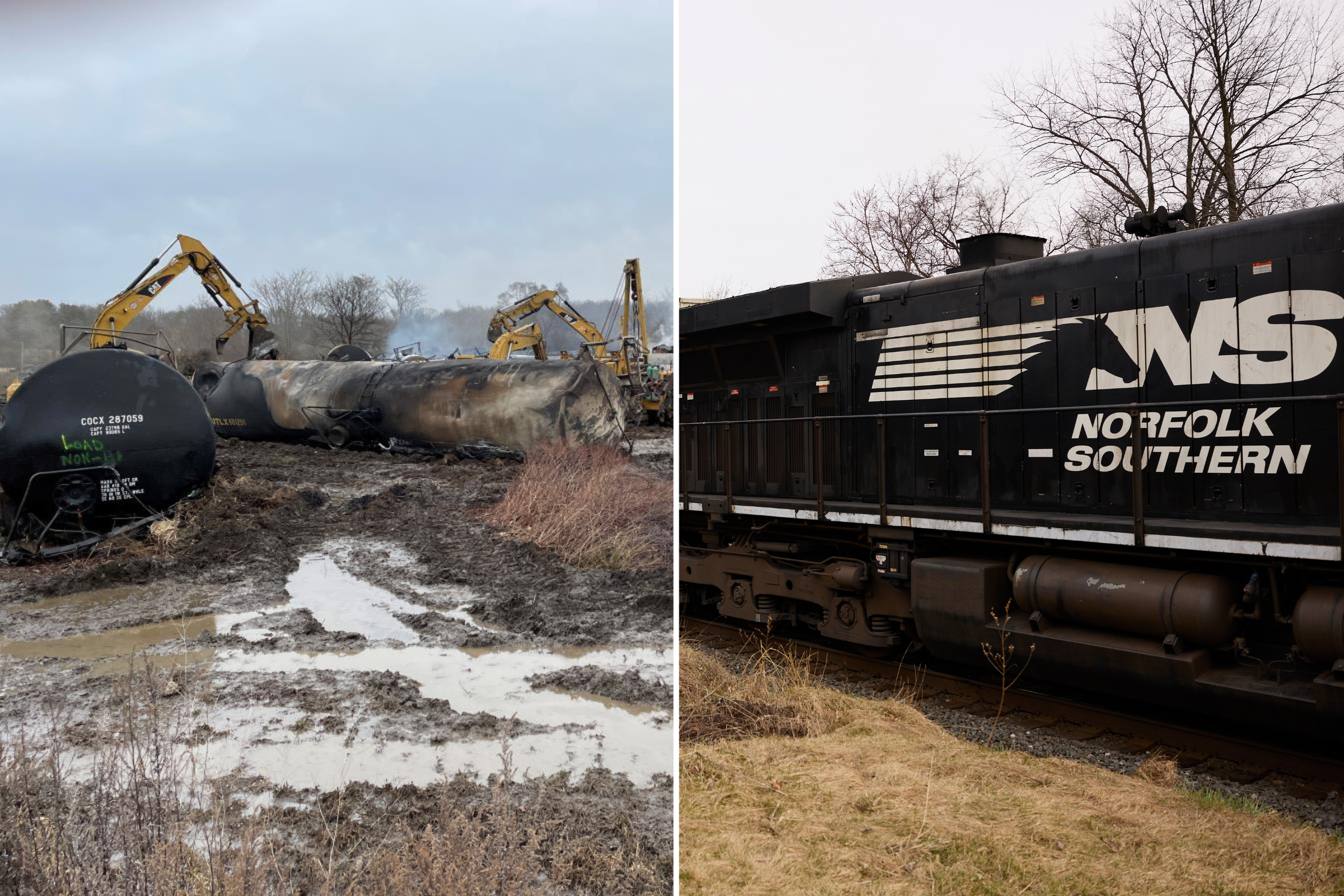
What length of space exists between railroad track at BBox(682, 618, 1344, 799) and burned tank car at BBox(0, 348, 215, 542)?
6748 mm

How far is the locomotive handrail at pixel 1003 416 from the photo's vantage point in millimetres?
5391

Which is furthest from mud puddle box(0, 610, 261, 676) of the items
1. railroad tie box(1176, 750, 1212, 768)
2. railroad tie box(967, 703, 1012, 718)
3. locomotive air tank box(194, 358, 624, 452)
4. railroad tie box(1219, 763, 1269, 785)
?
locomotive air tank box(194, 358, 624, 452)

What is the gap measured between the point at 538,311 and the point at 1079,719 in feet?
70.9

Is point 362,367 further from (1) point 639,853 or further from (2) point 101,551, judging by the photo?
(1) point 639,853

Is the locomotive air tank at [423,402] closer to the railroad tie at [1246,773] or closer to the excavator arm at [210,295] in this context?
the excavator arm at [210,295]

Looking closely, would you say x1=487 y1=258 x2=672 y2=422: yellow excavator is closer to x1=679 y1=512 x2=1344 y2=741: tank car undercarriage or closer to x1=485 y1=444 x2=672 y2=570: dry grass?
x1=485 y1=444 x2=672 y2=570: dry grass

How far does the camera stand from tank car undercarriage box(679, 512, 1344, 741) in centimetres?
554

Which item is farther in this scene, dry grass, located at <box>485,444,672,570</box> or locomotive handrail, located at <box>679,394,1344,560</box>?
dry grass, located at <box>485,444,672,570</box>

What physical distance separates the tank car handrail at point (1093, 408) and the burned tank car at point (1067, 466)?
0.16ft

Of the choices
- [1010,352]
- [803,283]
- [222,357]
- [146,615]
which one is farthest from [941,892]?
[222,357]

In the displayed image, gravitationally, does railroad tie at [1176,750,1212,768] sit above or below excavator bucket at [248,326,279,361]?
below

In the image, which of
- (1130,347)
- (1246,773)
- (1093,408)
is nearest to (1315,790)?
(1246,773)

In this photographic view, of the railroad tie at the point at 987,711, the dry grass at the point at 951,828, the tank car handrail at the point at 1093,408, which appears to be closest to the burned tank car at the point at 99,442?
the tank car handrail at the point at 1093,408

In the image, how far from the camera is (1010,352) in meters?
7.82
